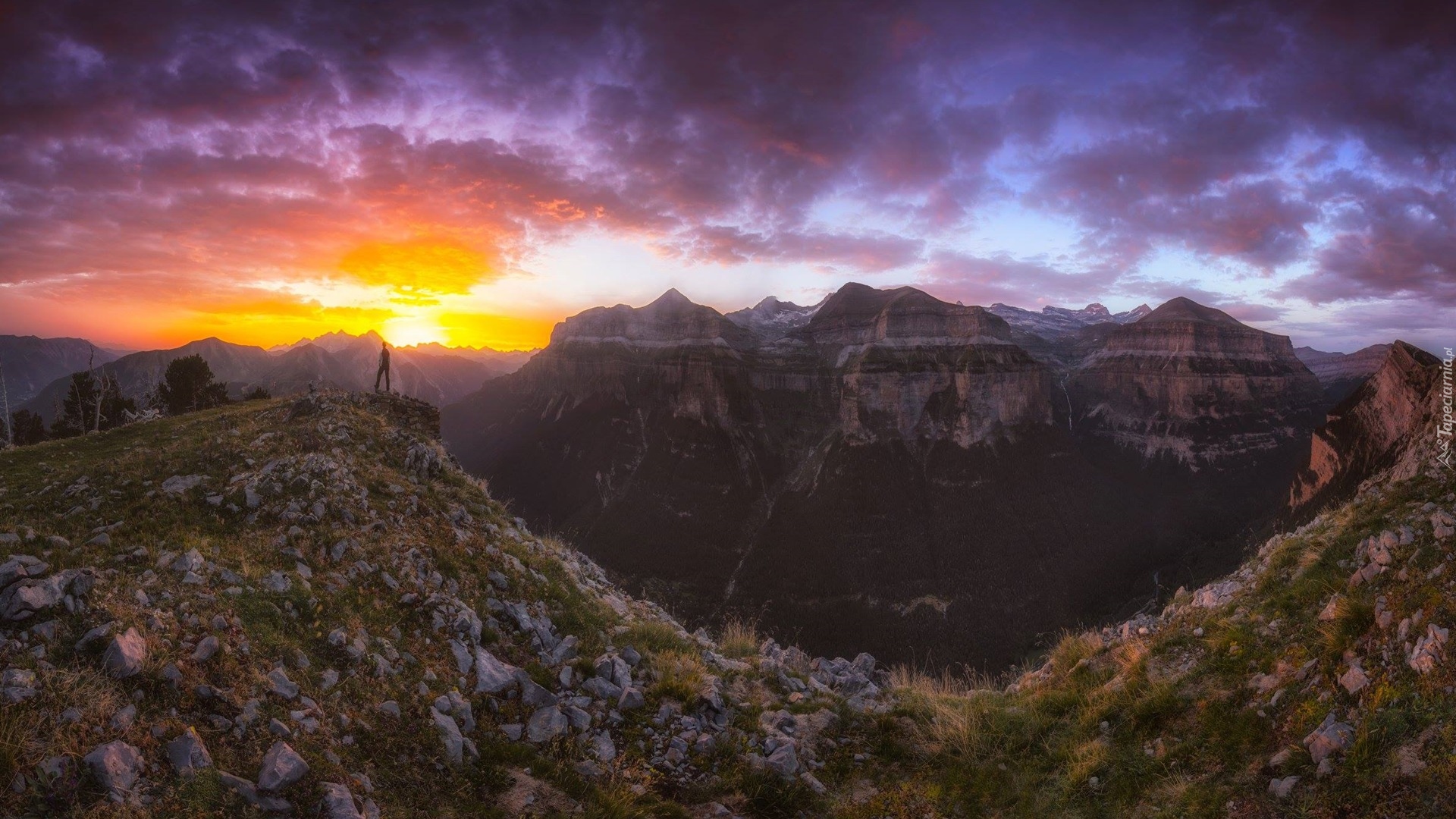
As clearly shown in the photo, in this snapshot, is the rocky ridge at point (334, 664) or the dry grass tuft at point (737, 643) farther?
the dry grass tuft at point (737, 643)

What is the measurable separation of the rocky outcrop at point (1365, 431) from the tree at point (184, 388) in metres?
84.7

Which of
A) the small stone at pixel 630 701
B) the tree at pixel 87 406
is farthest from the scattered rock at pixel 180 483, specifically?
the tree at pixel 87 406

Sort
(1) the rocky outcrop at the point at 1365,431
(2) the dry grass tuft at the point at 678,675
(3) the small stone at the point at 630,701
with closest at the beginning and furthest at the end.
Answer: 1. (3) the small stone at the point at 630,701
2. (2) the dry grass tuft at the point at 678,675
3. (1) the rocky outcrop at the point at 1365,431

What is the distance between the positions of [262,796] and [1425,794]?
13.1 meters

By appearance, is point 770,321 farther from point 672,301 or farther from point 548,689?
point 548,689

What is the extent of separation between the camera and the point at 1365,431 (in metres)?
46.5

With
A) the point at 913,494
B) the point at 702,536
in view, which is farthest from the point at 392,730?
the point at 913,494

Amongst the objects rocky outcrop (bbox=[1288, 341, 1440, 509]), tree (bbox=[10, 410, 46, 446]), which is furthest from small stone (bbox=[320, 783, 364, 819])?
tree (bbox=[10, 410, 46, 446])

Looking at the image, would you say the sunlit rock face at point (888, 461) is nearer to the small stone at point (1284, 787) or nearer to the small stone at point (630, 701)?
the small stone at point (630, 701)

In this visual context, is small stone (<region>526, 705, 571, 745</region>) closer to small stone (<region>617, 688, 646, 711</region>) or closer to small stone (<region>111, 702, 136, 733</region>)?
small stone (<region>617, 688, 646, 711</region>)

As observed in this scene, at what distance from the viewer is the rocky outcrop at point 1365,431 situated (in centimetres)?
3747

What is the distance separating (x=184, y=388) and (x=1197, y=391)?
187 meters

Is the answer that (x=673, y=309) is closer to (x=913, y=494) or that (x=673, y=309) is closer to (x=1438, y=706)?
(x=913, y=494)

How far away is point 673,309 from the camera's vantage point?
15812cm
